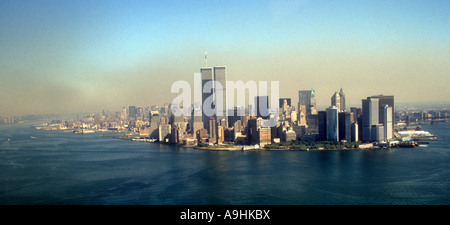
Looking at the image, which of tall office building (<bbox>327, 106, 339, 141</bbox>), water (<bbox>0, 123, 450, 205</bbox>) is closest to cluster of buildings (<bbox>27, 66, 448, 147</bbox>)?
tall office building (<bbox>327, 106, 339, 141</bbox>)

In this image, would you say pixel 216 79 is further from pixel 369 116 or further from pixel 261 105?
pixel 369 116

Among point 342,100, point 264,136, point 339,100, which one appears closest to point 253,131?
point 264,136

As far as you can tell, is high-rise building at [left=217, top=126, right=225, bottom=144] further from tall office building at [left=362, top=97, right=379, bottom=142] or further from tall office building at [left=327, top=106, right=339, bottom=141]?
tall office building at [left=362, top=97, right=379, bottom=142]

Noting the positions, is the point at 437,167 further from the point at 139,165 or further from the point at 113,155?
the point at 113,155
